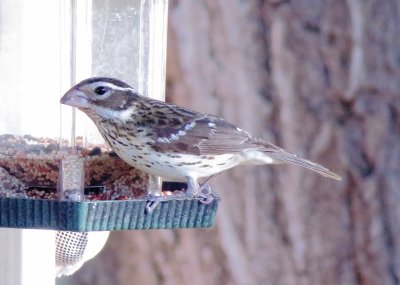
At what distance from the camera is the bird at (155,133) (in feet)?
16.6

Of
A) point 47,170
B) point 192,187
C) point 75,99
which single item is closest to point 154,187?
point 192,187

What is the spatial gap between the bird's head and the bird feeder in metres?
0.15

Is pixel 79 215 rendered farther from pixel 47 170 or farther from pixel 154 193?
pixel 154 193

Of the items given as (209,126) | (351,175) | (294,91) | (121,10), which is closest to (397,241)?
(351,175)

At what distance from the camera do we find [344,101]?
753 cm

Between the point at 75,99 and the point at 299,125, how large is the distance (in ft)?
9.82

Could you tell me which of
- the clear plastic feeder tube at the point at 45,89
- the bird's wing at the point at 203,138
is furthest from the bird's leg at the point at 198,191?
the clear plastic feeder tube at the point at 45,89

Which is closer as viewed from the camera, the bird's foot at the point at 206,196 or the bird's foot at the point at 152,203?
the bird's foot at the point at 152,203

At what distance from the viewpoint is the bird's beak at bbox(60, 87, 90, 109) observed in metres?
4.81

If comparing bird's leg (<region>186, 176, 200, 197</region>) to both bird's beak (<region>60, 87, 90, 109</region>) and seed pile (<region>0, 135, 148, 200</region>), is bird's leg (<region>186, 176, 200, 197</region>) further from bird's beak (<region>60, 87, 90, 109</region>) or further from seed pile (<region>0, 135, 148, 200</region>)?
bird's beak (<region>60, 87, 90, 109</region>)

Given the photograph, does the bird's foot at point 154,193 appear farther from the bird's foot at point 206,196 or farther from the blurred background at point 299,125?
the blurred background at point 299,125

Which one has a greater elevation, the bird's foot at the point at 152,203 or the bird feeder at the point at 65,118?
the bird feeder at the point at 65,118

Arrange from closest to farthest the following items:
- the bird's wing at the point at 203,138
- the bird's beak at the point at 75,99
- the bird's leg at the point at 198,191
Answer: the bird's beak at the point at 75,99 → the bird's leg at the point at 198,191 → the bird's wing at the point at 203,138

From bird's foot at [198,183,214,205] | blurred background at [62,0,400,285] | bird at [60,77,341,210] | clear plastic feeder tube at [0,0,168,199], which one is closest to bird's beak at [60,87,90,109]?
bird at [60,77,341,210]
